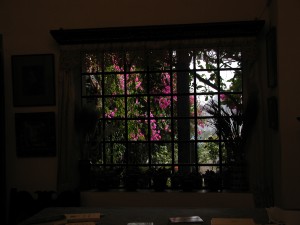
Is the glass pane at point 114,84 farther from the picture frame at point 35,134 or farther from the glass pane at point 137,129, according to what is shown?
the picture frame at point 35,134

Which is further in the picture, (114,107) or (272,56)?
(114,107)

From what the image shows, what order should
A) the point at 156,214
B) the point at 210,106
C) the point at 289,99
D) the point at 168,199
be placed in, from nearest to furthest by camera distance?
the point at 156,214
the point at 289,99
the point at 168,199
the point at 210,106

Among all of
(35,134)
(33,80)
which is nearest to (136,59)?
(33,80)

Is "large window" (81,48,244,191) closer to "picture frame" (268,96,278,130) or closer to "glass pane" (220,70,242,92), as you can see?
"glass pane" (220,70,242,92)

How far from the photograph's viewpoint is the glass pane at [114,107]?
4.32 metres

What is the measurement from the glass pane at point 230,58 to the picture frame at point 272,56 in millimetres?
345

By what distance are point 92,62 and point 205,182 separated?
1.82 meters

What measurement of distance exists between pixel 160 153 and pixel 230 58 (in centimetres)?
133

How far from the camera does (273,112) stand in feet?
11.6

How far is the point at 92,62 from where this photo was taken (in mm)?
4121


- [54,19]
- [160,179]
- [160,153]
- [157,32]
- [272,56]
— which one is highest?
[54,19]

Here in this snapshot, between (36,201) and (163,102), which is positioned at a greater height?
(163,102)

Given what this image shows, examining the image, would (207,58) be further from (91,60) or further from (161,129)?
(91,60)

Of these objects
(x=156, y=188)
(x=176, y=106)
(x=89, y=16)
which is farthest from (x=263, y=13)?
(x=156, y=188)
